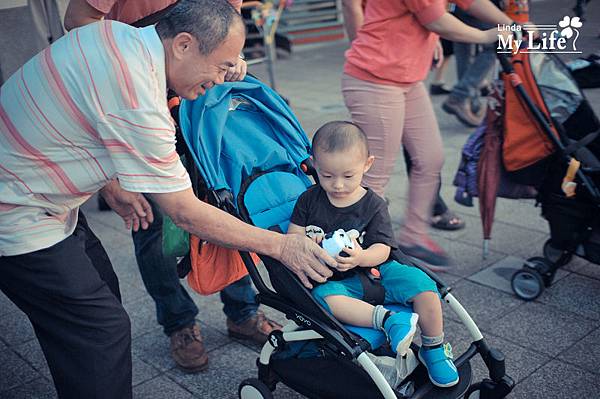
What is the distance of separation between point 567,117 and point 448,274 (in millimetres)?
1096

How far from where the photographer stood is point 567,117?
369 centimetres

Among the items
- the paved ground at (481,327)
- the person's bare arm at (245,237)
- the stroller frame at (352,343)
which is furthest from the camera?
the paved ground at (481,327)

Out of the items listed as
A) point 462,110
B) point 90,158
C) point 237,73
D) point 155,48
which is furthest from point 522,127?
point 462,110

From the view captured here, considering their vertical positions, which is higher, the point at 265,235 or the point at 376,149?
the point at 265,235

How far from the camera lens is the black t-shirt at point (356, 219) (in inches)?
104

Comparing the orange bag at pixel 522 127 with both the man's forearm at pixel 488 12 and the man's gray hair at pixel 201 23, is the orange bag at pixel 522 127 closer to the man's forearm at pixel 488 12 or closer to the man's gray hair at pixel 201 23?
the man's forearm at pixel 488 12

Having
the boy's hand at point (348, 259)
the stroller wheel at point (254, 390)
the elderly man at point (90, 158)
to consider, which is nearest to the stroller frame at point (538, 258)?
the boy's hand at point (348, 259)

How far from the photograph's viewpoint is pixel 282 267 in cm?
251

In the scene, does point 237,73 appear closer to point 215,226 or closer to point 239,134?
point 239,134

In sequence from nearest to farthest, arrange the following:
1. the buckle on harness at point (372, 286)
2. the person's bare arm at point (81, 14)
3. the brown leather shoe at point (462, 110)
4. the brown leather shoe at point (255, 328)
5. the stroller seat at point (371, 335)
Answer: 1. the stroller seat at point (371, 335)
2. the buckle on harness at point (372, 286)
3. the person's bare arm at point (81, 14)
4. the brown leather shoe at point (255, 328)
5. the brown leather shoe at point (462, 110)

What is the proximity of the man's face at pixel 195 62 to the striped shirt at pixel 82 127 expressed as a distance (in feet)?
0.18

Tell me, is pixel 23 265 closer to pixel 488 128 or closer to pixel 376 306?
pixel 376 306

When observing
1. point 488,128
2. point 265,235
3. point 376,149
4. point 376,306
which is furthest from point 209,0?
point 488,128

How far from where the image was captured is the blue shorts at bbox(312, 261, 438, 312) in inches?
98.7
